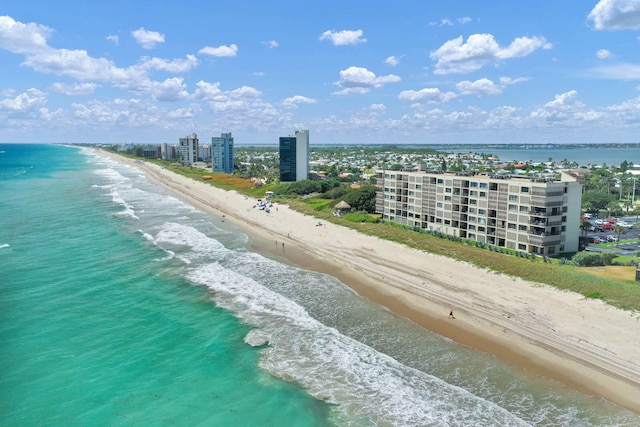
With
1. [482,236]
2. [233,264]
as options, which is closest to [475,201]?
[482,236]

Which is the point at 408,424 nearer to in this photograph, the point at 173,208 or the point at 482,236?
the point at 482,236

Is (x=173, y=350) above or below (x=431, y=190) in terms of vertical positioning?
below

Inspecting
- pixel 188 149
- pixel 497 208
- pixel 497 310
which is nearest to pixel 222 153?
pixel 188 149

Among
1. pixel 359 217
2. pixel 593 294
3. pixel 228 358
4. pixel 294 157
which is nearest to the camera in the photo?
pixel 228 358

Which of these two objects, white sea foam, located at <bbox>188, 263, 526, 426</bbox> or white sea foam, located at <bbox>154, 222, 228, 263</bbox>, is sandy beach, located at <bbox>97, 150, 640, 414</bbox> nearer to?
white sea foam, located at <bbox>154, 222, 228, 263</bbox>

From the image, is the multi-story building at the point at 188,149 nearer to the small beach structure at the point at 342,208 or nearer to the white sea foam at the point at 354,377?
the small beach structure at the point at 342,208

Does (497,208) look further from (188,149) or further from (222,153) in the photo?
(188,149)

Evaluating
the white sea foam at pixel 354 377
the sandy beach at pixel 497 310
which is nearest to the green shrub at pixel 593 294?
the sandy beach at pixel 497 310
